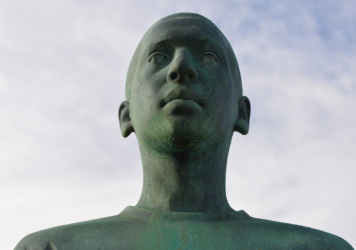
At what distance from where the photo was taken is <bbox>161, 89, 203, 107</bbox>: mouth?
207 inches

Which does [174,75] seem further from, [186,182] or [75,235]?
[75,235]

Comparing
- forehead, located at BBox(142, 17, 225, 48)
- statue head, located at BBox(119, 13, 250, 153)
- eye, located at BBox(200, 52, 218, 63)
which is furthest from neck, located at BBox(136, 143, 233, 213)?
forehead, located at BBox(142, 17, 225, 48)

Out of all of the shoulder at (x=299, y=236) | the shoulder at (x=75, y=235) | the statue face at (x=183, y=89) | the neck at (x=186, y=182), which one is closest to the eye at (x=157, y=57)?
the statue face at (x=183, y=89)

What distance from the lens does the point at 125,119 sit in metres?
6.17

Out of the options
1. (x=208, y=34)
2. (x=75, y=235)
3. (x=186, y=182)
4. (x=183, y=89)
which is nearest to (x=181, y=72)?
(x=183, y=89)

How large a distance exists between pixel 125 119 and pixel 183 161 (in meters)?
1.05

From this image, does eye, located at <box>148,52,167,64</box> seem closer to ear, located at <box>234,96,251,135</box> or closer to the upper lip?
the upper lip

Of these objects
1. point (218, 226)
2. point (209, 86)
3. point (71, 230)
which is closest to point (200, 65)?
point (209, 86)

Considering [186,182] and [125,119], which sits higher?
[125,119]

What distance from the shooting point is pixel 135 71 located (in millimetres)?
6004

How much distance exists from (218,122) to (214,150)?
0.98 ft

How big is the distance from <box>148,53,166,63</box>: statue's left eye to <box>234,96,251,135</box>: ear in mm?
1069

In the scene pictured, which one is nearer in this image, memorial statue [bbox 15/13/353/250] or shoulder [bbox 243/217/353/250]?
memorial statue [bbox 15/13/353/250]

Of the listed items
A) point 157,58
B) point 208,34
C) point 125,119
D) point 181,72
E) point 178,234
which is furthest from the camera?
point 125,119
